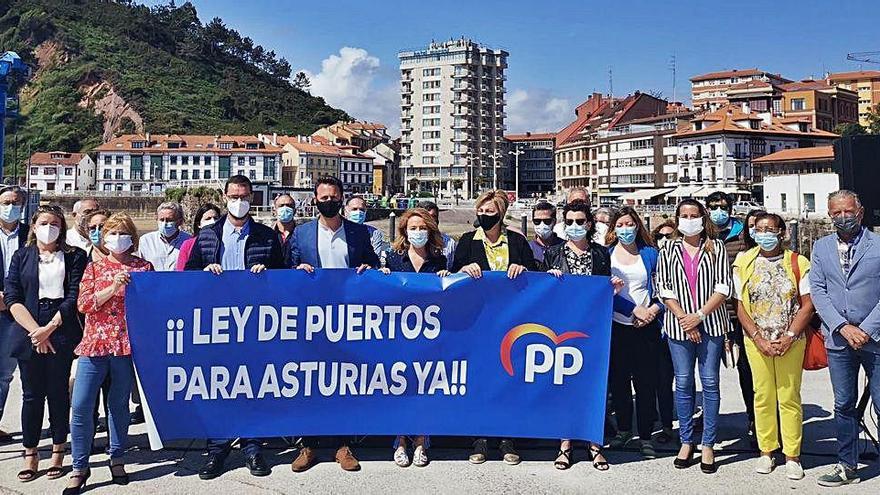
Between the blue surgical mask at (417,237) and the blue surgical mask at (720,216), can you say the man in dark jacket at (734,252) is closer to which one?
the blue surgical mask at (720,216)

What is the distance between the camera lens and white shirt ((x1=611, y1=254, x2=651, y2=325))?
5.95 meters

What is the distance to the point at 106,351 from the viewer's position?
5.24 m

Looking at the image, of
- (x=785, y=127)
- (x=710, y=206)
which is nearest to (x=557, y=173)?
(x=785, y=127)

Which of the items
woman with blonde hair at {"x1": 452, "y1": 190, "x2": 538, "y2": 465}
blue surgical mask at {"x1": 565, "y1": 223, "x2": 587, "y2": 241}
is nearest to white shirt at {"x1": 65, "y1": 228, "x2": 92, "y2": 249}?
woman with blonde hair at {"x1": 452, "y1": 190, "x2": 538, "y2": 465}

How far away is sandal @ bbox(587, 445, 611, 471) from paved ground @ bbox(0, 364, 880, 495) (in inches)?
2.1

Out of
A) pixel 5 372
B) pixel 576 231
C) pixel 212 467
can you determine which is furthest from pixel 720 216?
pixel 5 372

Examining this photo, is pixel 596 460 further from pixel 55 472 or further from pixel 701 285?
pixel 55 472

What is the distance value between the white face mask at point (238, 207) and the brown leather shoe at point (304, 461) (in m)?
1.91

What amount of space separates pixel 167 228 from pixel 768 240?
509cm

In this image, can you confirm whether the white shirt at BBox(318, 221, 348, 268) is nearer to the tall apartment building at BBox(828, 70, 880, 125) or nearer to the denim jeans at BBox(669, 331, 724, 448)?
the denim jeans at BBox(669, 331, 724, 448)

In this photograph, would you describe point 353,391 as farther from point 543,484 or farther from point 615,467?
point 615,467

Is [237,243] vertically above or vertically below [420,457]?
Answer: above

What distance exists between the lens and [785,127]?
257ft

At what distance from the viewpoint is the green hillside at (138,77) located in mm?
115250
